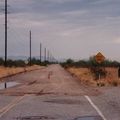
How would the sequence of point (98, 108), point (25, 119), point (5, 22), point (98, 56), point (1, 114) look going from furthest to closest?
point (5, 22) → point (98, 56) → point (98, 108) → point (1, 114) → point (25, 119)

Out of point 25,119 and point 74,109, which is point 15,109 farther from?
point 25,119

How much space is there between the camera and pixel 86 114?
16812 millimetres

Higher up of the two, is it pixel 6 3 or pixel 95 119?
pixel 6 3

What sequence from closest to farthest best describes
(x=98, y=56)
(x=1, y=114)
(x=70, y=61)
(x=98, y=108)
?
(x=1, y=114) < (x=98, y=108) < (x=98, y=56) < (x=70, y=61)

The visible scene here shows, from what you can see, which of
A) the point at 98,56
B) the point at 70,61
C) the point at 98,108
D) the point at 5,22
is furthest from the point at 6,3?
the point at 70,61

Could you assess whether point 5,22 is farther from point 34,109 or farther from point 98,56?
point 34,109

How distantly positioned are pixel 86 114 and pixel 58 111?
135 centimetres

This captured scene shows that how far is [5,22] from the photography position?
84.9 metres

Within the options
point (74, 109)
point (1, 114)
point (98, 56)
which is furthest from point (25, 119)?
point (98, 56)

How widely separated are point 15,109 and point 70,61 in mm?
178279

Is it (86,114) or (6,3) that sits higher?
(6,3)

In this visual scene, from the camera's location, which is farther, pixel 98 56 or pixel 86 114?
pixel 98 56

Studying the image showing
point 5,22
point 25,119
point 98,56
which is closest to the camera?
point 25,119

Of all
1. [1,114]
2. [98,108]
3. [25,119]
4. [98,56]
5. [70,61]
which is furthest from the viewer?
[70,61]
